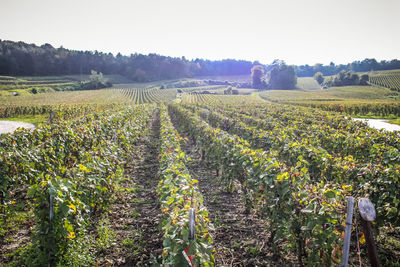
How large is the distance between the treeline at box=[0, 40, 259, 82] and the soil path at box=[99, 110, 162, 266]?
303 ft

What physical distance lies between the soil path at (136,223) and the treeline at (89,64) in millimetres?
92275

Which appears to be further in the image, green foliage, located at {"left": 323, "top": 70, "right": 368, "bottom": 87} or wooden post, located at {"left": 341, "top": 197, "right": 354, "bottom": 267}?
green foliage, located at {"left": 323, "top": 70, "right": 368, "bottom": 87}

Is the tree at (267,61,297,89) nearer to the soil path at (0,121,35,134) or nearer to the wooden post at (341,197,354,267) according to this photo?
the soil path at (0,121,35,134)

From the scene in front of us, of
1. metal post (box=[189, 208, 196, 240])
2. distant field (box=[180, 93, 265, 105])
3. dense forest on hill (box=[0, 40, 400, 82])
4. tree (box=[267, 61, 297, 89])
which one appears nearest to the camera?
metal post (box=[189, 208, 196, 240])

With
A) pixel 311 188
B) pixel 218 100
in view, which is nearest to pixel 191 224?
pixel 311 188

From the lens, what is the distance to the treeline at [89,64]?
7731 centimetres

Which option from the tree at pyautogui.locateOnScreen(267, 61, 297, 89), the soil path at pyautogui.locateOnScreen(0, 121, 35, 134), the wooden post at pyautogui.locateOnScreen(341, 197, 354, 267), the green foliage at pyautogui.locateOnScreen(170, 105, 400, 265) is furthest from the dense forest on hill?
the wooden post at pyautogui.locateOnScreen(341, 197, 354, 267)

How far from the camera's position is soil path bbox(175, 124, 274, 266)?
14.2 ft

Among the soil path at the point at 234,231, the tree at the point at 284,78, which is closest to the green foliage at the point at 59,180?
the soil path at the point at 234,231

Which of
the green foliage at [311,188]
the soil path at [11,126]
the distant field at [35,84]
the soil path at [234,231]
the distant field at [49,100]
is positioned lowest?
the soil path at [234,231]

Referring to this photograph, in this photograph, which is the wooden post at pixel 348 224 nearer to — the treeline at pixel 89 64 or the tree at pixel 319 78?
→ the treeline at pixel 89 64

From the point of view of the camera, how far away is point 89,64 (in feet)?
318

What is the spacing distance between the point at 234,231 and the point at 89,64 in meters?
108

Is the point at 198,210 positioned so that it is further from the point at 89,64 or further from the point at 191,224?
the point at 89,64
